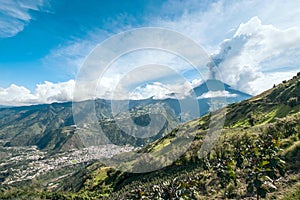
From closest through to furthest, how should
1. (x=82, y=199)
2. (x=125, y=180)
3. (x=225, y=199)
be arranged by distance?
(x=225, y=199) → (x=82, y=199) → (x=125, y=180)

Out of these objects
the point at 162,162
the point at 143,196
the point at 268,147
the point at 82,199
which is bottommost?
the point at 82,199

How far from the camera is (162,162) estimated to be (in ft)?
528

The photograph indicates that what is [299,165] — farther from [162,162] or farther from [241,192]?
[162,162]

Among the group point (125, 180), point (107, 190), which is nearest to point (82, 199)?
point (107, 190)

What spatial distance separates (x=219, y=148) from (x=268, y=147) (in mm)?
85748

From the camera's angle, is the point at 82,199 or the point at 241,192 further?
the point at 82,199

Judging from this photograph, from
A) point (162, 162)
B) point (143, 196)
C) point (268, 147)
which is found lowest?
point (162, 162)

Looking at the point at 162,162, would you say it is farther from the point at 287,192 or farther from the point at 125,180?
the point at 287,192

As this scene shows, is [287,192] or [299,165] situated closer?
[287,192]

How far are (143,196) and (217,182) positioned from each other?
3408 centimetres

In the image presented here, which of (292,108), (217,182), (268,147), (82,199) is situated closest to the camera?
(268,147)

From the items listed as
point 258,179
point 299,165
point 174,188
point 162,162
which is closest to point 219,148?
point 162,162

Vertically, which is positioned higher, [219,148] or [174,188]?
[174,188]

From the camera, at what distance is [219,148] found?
113 metres
